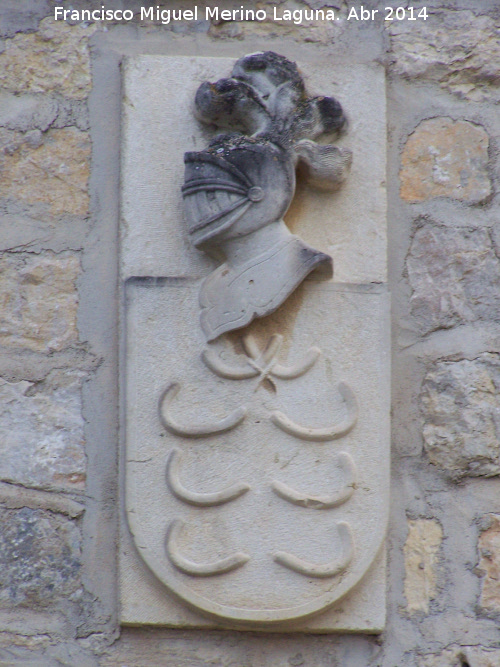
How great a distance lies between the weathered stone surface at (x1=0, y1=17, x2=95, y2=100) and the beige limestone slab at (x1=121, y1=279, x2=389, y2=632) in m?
0.44

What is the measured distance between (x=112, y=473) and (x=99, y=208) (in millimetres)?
494

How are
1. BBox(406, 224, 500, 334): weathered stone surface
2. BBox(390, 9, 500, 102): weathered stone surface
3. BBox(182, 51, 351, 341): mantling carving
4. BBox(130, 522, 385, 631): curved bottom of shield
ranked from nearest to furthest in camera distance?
BBox(130, 522, 385, 631): curved bottom of shield → BBox(182, 51, 351, 341): mantling carving → BBox(406, 224, 500, 334): weathered stone surface → BBox(390, 9, 500, 102): weathered stone surface

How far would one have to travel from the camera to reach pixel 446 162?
6.55ft

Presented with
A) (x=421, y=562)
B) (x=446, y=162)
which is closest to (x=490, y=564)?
(x=421, y=562)

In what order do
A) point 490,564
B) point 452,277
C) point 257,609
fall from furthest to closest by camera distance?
point 452,277 < point 490,564 < point 257,609

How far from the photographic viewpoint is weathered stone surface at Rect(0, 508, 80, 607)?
5.80ft

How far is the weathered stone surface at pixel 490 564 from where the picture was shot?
5.90 ft

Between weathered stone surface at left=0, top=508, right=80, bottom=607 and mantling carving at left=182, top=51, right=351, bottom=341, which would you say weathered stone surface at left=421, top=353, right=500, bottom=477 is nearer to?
mantling carving at left=182, top=51, right=351, bottom=341

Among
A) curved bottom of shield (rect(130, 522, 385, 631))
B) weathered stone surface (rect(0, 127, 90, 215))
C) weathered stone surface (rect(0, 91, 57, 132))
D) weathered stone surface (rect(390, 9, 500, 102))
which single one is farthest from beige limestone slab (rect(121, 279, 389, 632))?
weathered stone surface (rect(390, 9, 500, 102))

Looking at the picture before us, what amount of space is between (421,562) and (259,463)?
0.34 m

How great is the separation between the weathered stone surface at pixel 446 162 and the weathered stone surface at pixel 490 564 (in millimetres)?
618

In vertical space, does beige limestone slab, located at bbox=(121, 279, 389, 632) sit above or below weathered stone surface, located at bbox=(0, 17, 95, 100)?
below

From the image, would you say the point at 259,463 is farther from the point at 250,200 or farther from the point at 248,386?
the point at 250,200

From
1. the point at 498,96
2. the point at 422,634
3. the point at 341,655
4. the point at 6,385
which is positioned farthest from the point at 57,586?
the point at 498,96
